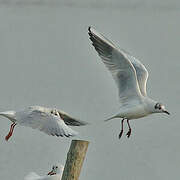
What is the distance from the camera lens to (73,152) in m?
6.06

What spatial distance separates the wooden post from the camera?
238 inches

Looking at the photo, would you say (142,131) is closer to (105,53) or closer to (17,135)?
(17,135)

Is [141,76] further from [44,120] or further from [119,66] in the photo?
[44,120]

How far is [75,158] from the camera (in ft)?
20.0

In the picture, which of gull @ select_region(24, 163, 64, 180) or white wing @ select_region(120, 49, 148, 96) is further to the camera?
white wing @ select_region(120, 49, 148, 96)

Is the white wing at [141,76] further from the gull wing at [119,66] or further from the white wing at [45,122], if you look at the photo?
the white wing at [45,122]

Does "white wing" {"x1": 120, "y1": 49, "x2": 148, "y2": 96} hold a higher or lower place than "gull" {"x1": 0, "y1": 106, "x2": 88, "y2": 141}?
higher

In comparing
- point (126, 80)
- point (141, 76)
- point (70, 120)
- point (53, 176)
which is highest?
point (141, 76)

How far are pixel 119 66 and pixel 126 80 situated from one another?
176 mm

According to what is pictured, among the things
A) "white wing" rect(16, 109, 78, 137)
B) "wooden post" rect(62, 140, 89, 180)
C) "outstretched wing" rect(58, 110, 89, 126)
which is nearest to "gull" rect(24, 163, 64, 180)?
"outstretched wing" rect(58, 110, 89, 126)

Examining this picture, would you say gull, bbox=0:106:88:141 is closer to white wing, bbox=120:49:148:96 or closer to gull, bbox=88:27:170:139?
gull, bbox=88:27:170:139

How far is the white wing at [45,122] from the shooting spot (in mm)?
6699

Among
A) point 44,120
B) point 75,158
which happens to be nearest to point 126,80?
point 44,120

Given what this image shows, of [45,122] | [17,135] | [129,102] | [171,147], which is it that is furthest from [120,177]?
[45,122]
